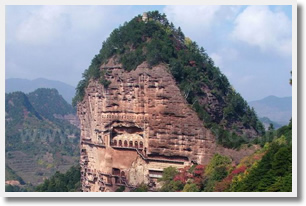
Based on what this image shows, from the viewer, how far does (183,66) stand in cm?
2983

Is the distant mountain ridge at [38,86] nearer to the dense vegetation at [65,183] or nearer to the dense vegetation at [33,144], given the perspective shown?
the dense vegetation at [33,144]

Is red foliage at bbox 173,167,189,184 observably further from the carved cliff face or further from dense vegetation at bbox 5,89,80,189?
dense vegetation at bbox 5,89,80,189

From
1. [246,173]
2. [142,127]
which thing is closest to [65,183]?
[142,127]

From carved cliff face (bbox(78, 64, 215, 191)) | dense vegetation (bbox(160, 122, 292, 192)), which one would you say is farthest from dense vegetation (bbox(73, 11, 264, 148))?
dense vegetation (bbox(160, 122, 292, 192))

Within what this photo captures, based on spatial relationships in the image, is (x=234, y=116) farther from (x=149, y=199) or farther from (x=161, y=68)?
(x=149, y=199)

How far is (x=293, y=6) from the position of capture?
55.6 ft

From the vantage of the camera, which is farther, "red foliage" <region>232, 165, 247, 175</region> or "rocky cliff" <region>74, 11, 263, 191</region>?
"rocky cliff" <region>74, 11, 263, 191</region>

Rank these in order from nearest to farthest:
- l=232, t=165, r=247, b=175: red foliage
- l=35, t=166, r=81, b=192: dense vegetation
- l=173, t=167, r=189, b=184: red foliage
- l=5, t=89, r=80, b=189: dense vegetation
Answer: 1. l=232, t=165, r=247, b=175: red foliage
2. l=173, t=167, r=189, b=184: red foliage
3. l=35, t=166, r=81, b=192: dense vegetation
4. l=5, t=89, r=80, b=189: dense vegetation

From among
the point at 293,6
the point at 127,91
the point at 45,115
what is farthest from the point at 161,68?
the point at 45,115

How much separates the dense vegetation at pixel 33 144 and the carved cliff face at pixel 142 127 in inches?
1139

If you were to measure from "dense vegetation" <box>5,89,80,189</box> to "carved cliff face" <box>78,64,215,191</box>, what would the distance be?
2894 centimetres

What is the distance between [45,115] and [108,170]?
71710 mm

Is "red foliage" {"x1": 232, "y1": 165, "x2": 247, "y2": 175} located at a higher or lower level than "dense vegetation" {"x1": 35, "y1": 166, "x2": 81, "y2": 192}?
higher

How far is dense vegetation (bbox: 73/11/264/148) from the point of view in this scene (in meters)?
29.1
